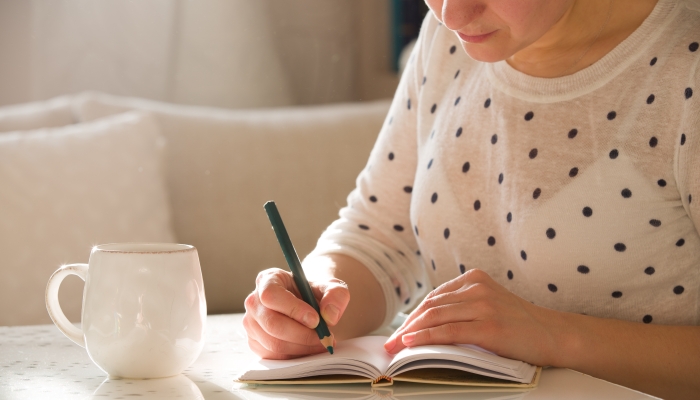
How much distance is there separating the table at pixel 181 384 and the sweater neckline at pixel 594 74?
37 cm

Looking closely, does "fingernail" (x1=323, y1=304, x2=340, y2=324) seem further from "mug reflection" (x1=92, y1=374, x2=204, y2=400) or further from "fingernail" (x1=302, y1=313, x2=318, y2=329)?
"mug reflection" (x1=92, y1=374, x2=204, y2=400)

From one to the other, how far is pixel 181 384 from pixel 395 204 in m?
0.51

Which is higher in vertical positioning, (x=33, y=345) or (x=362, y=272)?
(x=362, y=272)

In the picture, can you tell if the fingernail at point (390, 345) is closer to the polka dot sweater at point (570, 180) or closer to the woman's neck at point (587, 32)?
the polka dot sweater at point (570, 180)

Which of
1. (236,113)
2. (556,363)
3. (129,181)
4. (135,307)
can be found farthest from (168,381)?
(236,113)

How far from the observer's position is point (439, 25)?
3.63 feet

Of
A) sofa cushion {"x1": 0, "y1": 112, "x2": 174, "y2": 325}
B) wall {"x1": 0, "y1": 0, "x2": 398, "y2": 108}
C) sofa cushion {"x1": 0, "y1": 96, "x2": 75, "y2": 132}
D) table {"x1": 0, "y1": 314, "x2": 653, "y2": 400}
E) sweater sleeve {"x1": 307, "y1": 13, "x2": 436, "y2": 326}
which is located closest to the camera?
table {"x1": 0, "y1": 314, "x2": 653, "y2": 400}

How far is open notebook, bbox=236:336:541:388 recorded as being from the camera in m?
0.66

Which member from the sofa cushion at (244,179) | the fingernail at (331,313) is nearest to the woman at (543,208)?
the fingernail at (331,313)

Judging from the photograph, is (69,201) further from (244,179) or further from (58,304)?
(58,304)

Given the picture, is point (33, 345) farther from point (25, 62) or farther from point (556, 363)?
point (25, 62)

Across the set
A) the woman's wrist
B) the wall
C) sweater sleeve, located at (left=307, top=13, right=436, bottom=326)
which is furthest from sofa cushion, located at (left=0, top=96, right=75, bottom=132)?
the woman's wrist

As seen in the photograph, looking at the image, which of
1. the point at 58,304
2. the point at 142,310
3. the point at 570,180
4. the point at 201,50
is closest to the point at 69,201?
the point at 201,50

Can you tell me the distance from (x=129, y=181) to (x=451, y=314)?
0.95m
